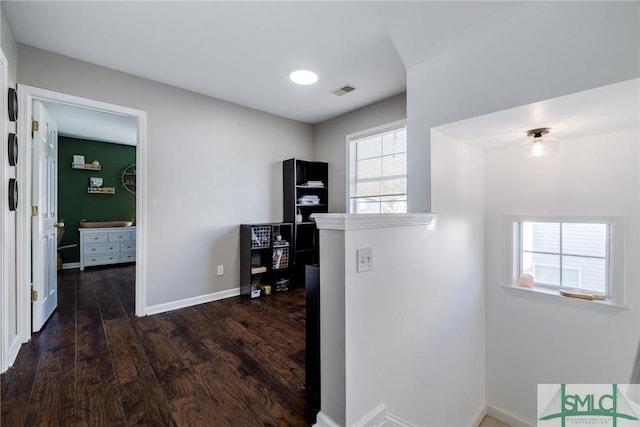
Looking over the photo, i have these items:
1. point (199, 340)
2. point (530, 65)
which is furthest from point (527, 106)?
point (199, 340)

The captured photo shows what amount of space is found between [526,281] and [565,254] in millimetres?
375

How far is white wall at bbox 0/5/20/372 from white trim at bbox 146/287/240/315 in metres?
1.02

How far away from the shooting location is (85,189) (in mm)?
5477

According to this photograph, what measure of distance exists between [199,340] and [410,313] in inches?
71.0

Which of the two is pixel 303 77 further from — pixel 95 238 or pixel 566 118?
pixel 95 238

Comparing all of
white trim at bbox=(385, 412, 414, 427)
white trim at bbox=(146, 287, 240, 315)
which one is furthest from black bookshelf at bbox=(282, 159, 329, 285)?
white trim at bbox=(385, 412, 414, 427)

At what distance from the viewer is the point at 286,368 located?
→ 1.99 m

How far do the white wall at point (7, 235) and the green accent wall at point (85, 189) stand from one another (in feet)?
12.4

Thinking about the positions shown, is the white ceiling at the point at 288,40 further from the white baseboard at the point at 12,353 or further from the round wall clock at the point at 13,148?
the white baseboard at the point at 12,353

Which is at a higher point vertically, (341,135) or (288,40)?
(288,40)

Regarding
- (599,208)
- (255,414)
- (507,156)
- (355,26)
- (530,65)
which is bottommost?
(255,414)

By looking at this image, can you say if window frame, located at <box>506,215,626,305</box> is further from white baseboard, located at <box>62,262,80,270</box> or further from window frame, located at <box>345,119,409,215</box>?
white baseboard, located at <box>62,262,80,270</box>

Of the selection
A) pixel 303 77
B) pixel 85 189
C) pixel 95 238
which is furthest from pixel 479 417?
pixel 85 189

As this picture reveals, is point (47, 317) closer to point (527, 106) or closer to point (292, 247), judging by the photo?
point (292, 247)
